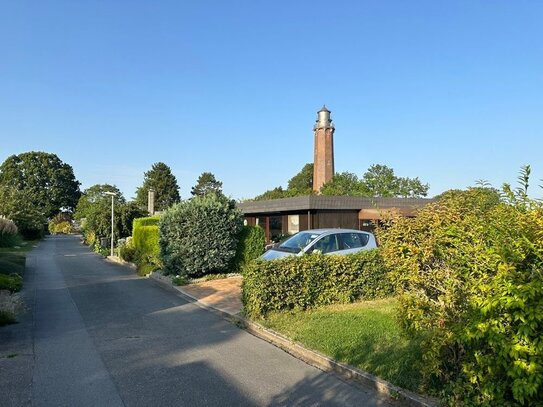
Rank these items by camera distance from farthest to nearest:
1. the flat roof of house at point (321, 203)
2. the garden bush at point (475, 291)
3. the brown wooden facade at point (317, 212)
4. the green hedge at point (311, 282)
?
A: the brown wooden facade at point (317, 212), the flat roof of house at point (321, 203), the green hedge at point (311, 282), the garden bush at point (475, 291)

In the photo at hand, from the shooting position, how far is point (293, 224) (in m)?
24.9

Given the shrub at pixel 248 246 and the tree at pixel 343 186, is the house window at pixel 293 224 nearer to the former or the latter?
the shrub at pixel 248 246

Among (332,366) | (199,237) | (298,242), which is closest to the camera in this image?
(332,366)

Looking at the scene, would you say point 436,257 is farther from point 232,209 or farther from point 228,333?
point 232,209

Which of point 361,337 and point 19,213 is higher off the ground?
point 19,213

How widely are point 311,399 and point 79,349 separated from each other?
4062 mm

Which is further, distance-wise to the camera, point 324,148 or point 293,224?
point 324,148

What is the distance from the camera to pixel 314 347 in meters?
6.54

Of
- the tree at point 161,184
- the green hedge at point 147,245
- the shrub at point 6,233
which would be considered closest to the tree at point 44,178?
the tree at point 161,184

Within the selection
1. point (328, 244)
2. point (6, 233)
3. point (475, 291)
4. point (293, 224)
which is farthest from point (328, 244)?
point (6, 233)

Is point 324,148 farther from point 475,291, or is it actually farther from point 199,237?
point 475,291

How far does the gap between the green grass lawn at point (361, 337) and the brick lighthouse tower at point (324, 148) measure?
167 feet

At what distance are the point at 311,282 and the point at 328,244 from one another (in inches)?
108

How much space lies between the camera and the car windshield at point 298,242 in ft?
38.2
